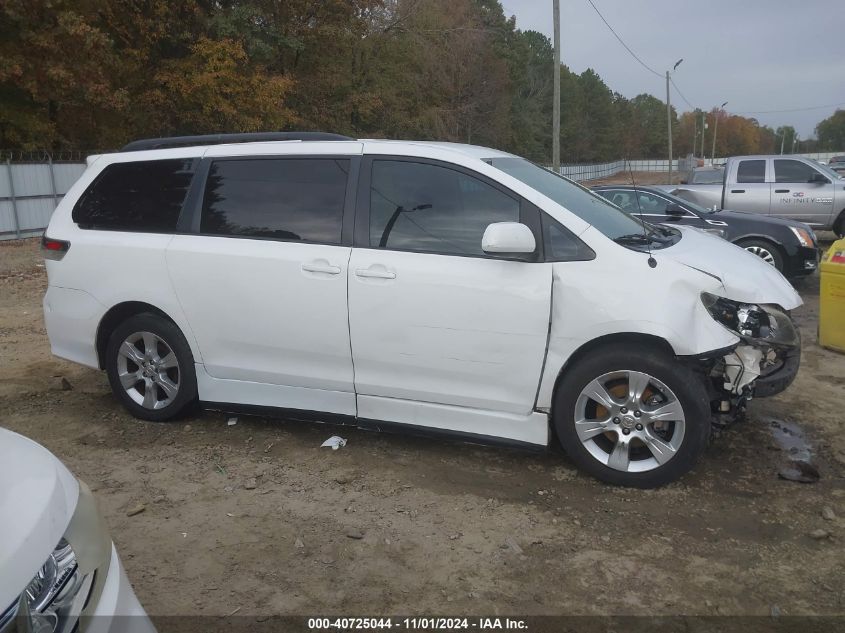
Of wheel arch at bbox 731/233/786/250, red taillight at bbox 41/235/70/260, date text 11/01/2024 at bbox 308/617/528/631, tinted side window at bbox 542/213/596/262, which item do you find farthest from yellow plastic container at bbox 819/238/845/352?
red taillight at bbox 41/235/70/260

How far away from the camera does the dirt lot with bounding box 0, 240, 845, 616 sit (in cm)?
309

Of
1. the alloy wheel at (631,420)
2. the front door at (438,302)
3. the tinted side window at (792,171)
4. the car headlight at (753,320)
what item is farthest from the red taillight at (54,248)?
the tinted side window at (792,171)

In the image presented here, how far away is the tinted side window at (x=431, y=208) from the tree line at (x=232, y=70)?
2302 millimetres

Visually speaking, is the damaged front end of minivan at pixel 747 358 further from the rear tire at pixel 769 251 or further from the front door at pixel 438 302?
the rear tire at pixel 769 251

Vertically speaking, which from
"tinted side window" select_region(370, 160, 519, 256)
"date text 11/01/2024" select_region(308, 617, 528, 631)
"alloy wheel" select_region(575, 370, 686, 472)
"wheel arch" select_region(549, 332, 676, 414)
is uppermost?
"tinted side window" select_region(370, 160, 519, 256)

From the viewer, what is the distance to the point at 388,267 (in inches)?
165

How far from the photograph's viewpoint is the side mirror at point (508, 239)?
3.82 meters

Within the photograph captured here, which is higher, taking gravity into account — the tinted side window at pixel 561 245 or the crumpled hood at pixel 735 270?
the tinted side window at pixel 561 245

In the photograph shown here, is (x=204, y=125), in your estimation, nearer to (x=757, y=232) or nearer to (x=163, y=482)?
(x=757, y=232)

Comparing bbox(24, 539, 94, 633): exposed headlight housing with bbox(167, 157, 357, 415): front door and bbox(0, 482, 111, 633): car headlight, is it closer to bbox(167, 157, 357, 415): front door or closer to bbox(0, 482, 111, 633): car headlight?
bbox(0, 482, 111, 633): car headlight

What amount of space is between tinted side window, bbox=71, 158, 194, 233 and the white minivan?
0.05 feet

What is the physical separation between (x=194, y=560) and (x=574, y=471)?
216cm

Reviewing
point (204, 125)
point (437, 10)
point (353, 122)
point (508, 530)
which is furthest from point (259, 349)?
point (437, 10)

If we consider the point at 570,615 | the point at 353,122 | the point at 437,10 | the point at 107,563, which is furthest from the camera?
the point at 437,10
